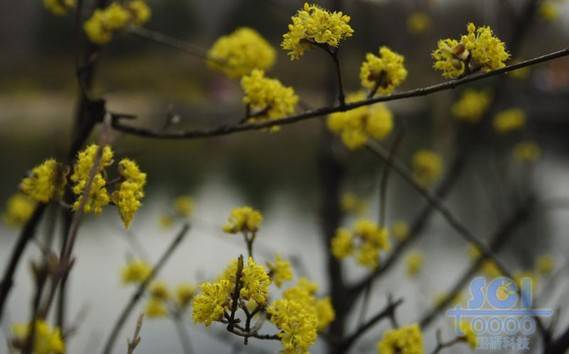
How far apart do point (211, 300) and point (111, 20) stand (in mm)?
919

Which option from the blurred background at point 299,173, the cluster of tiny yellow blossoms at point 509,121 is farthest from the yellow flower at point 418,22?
the cluster of tiny yellow blossoms at point 509,121

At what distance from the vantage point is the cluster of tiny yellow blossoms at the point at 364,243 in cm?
144

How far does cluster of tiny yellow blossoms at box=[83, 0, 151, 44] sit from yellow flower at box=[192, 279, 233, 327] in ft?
2.80

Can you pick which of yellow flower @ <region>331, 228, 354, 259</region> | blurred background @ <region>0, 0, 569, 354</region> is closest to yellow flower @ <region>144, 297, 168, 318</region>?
blurred background @ <region>0, 0, 569, 354</region>

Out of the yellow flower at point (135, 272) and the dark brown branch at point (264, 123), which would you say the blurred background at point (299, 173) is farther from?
the yellow flower at point (135, 272)

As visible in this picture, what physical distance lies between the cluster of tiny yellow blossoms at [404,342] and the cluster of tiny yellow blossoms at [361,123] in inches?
18.3

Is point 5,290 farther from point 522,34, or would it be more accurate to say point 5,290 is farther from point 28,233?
point 522,34

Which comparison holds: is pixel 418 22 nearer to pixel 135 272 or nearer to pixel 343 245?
pixel 135 272

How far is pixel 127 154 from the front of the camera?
36.3 inches

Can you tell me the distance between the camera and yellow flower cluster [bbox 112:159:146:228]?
808mm

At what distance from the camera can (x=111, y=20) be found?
1.47m

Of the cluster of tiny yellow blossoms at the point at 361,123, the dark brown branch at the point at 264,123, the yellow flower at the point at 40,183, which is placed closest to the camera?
the dark brown branch at the point at 264,123

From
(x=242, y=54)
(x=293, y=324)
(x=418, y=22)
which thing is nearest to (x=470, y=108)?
(x=418, y=22)

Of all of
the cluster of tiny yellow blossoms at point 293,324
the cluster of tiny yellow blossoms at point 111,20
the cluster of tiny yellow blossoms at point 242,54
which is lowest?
the cluster of tiny yellow blossoms at point 293,324
